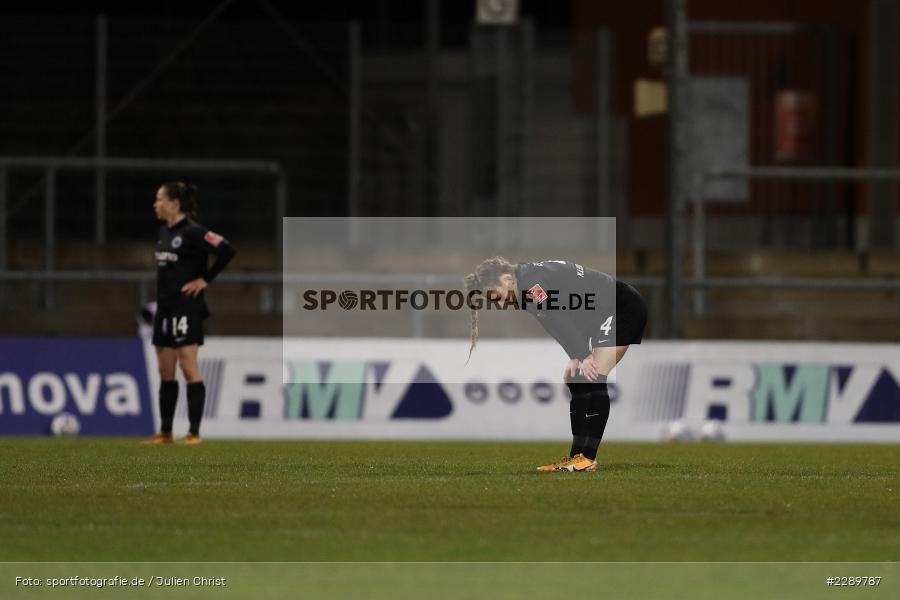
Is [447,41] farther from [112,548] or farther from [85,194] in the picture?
[112,548]

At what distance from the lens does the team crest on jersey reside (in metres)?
11.5

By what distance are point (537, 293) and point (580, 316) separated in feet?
1.91

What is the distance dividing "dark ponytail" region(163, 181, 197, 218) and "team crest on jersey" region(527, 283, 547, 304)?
4.93 metres

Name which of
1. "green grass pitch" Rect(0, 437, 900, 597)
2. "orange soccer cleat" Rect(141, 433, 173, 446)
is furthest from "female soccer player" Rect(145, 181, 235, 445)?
"green grass pitch" Rect(0, 437, 900, 597)

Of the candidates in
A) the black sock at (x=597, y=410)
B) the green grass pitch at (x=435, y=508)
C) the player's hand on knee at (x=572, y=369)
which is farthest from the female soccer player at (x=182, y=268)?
the black sock at (x=597, y=410)

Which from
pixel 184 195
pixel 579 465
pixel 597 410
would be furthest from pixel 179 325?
pixel 597 410

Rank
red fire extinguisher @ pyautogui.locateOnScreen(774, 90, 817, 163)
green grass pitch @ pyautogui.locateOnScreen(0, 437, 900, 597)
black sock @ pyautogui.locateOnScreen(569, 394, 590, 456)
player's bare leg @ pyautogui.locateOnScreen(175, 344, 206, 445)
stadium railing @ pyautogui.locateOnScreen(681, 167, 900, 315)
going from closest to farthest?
green grass pitch @ pyautogui.locateOnScreen(0, 437, 900, 597)
black sock @ pyautogui.locateOnScreen(569, 394, 590, 456)
player's bare leg @ pyautogui.locateOnScreen(175, 344, 206, 445)
stadium railing @ pyautogui.locateOnScreen(681, 167, 900, 315)
red fire extinguisher @ pyautogui.locateOnScreen(774, 90, 817, 163)

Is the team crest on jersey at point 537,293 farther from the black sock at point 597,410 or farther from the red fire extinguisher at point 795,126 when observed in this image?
the red fire extinguisher at point 795,126

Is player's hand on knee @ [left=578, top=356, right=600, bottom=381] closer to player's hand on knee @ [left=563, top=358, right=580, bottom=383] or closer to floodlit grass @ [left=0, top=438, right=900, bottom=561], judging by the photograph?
player's hand on knee @ [left=563, top=358, right=580, bottom=383]

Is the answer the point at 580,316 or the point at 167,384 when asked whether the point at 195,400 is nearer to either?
the point at 167,384

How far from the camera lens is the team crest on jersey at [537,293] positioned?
37.7 feet

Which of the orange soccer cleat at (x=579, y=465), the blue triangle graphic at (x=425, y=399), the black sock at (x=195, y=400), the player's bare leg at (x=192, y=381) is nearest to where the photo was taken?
the orange soccer cleat at (x=579, y=465)

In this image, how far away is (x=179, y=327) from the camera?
15.5m

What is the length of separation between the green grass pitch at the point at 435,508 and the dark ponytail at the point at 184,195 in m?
2.17
